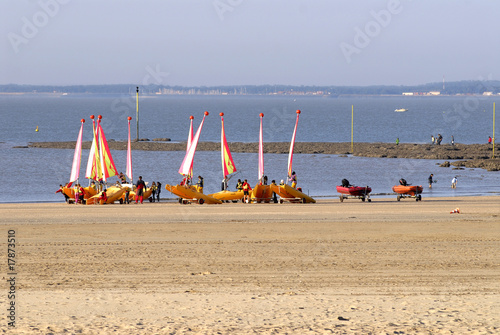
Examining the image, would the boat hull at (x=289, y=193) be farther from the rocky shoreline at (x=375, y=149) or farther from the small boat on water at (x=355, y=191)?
the rocky shoreline at (x=375, y=149)

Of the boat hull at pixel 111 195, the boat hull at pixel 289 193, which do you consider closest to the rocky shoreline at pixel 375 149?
the boat hull at pixel 289 193

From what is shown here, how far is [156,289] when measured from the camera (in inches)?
521

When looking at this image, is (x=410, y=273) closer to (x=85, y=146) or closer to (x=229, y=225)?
(x=229, y=225)

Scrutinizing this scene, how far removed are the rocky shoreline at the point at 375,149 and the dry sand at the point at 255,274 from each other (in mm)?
40182

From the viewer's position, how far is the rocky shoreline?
6444 centimetres

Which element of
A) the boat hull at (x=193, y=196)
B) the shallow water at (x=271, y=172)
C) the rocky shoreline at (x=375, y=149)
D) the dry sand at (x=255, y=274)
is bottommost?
the dry sand at (x=255, y=274)

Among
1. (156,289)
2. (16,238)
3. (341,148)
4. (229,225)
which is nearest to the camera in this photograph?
(156,289)

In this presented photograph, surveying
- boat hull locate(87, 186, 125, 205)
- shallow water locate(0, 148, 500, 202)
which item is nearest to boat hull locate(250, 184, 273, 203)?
boat hull locate(87, 186, 125, 205)

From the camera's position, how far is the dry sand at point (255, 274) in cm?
1091

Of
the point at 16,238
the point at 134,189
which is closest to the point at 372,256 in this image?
the point at 16,238

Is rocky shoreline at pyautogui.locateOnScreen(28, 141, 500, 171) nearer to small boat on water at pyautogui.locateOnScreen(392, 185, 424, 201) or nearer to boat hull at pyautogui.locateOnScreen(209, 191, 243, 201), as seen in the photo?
small boat on water at pyautogui.locateOnScreen(392, 185, 424, 201)

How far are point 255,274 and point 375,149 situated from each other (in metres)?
61.2

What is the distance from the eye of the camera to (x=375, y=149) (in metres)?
74.3

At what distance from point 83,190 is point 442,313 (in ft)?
75.7
